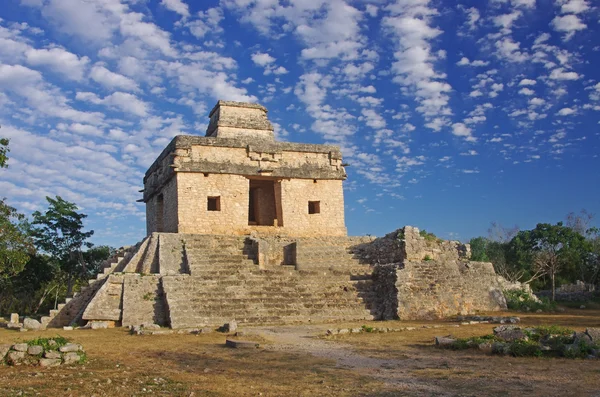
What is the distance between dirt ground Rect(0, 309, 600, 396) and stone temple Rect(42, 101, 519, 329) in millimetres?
3379

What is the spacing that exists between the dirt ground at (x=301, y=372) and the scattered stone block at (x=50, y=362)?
0.19 meters

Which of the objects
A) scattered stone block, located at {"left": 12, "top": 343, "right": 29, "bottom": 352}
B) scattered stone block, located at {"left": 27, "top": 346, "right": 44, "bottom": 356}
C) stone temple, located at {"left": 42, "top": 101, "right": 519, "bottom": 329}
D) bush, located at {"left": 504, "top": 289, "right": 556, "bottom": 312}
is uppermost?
stone temple, located at {"left": 42, "top": 101, "right": 519, "bottom": 329}

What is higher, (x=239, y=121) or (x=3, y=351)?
(x=239, y=121)

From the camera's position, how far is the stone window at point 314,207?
68.0 feet

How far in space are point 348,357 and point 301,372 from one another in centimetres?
143

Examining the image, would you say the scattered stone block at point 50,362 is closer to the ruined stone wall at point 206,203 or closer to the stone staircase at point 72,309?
the stone staircase at point 72,309

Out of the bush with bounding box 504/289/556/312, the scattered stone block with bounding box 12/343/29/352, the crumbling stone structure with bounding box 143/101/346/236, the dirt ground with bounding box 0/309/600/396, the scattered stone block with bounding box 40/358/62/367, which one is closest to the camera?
the dirt ground with bounding box 0/309/600/396

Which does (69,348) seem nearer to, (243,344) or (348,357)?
(243,344)

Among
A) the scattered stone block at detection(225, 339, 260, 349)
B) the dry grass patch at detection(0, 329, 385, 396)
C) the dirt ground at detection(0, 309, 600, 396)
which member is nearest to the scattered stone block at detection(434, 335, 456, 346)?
the dirt ground at detection(0, 309, 600, 396)

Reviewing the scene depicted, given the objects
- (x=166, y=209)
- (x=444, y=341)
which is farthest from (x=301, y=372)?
(x=166, y=209)

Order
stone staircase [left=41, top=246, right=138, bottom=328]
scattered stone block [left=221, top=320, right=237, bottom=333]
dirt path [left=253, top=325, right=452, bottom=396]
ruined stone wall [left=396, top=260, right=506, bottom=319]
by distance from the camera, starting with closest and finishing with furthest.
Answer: dirt path [left=253, top=325, right=452, bottom=396] → scattered stone block [left=221, top=320, right=237, bottom=333] → stone staircase [left=41, top=246, right=138, bottom=328] → ruined stone wall [left=396, top=260, right=506, bottom=319]

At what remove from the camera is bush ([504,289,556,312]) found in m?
16.6

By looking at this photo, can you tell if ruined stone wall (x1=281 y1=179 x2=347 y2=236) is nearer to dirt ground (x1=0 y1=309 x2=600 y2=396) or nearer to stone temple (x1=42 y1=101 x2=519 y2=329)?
stone temple (x1=42 y1=101 x2=519 y2=329)

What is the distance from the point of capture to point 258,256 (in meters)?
16.0
